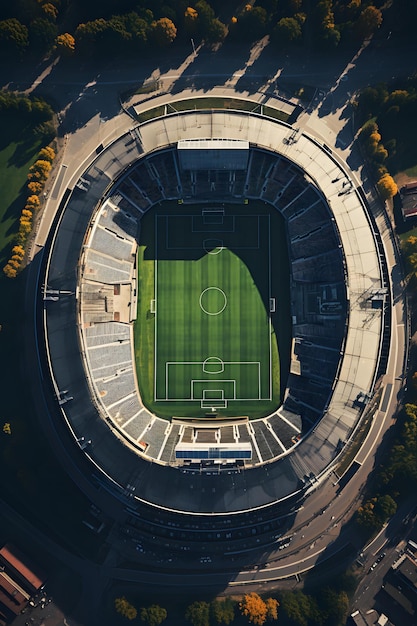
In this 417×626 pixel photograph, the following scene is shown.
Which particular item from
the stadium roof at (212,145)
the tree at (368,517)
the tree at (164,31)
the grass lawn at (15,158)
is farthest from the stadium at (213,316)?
the tree at (164,31)

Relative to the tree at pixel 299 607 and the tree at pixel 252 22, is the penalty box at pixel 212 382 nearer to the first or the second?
the tree at pixel 299 607

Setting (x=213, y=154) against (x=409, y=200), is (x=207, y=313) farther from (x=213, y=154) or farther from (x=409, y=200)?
(x=409, y=200)

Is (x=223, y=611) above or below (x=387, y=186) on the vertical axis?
below

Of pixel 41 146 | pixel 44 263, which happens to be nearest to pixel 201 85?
pixel 41 146

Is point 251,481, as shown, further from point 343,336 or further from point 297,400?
point 343,336

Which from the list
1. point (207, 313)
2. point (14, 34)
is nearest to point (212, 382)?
point (207, 313)
